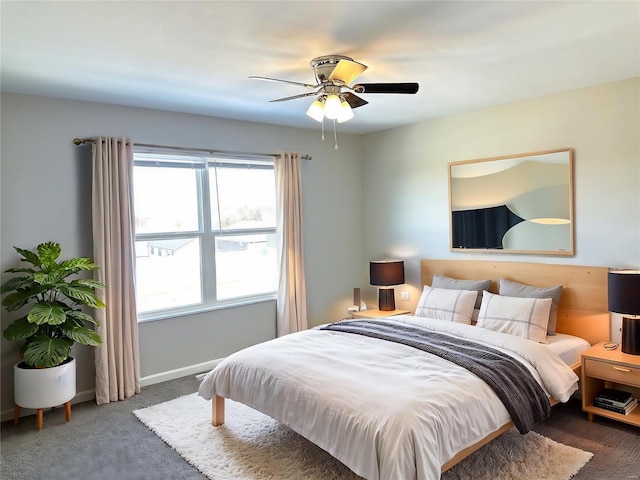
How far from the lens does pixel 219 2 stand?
6.73 ft

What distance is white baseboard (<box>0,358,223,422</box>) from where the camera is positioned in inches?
132

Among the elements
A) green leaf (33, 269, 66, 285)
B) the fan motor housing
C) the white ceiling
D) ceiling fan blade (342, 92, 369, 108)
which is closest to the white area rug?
green leaf (33, 269, 66, 285)

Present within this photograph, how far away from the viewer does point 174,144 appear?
4.14 m

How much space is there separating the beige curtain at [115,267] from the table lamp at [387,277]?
2.42m

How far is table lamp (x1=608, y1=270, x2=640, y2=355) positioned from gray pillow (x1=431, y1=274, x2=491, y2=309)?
1.10 m

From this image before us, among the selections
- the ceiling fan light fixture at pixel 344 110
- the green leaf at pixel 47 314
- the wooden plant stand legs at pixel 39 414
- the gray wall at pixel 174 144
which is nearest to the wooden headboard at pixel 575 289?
the gray wall at pixel 174 144

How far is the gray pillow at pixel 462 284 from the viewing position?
411 centimetres

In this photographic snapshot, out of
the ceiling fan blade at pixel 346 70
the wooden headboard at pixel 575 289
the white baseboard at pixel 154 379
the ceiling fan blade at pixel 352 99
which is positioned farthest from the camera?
the wooden headboard at pixel 575 289

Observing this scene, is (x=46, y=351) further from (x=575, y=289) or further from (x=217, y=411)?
(x=575, y=289)

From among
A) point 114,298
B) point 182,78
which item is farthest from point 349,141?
point 114,298

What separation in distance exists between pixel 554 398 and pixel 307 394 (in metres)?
1.64

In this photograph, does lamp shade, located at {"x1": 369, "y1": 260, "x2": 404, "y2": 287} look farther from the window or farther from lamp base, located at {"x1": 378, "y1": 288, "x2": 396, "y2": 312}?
the window

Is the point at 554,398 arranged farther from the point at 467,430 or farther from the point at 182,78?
the point at 182,78

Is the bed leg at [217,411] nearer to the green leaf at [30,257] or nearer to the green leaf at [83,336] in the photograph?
the green leaf at [83,336]
